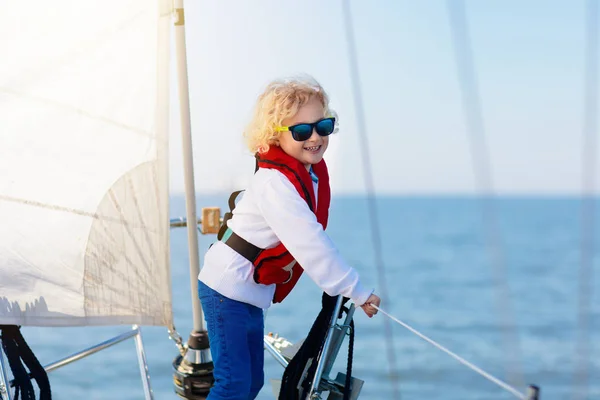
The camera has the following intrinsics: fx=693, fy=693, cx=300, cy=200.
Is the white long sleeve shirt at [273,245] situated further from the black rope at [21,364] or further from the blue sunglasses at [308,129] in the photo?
the black rope at [21,364]

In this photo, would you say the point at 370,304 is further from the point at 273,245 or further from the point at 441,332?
the point at 441,332

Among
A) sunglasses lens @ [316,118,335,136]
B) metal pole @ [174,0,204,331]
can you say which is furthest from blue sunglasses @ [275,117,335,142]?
metal pole @ [174,0,204,331]

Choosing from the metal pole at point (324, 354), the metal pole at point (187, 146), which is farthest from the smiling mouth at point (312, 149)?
the metal pole at point (187, 146)

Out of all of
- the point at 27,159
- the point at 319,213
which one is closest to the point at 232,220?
Answer: the point at 319,213

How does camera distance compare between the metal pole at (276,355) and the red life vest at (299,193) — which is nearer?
the red life vest at (299,193)

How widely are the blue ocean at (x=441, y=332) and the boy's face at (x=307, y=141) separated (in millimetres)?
400

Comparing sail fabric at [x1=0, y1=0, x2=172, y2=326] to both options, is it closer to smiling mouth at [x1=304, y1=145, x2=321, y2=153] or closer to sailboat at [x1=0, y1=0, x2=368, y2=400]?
sailboat at [x1=0, y1=0, x2=368, y2=400]

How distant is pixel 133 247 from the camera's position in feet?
7.32

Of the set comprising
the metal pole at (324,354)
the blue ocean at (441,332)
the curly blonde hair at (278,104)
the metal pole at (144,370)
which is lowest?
the blue ocean at (441,332)

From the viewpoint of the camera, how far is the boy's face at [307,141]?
1767 millimetres

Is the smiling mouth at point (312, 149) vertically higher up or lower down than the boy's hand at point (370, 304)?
higher up

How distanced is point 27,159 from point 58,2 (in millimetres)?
483

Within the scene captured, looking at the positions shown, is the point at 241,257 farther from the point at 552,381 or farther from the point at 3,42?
the point at 552,381

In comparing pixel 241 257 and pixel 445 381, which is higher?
pixel 241 257
